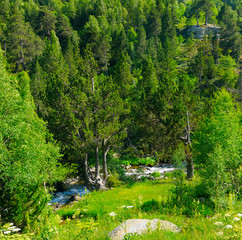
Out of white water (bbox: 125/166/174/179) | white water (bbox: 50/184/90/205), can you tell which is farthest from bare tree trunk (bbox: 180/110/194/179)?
white water (bbox: 50/184/90/205)

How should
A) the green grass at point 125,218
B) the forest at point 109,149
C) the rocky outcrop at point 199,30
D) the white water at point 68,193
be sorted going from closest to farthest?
the green grass at point 125,218
the forest at point 109,149
the white water at point 68,193
the rocky outcrop at point 199,30

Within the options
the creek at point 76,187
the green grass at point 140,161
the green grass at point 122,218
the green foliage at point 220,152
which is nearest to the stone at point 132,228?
the green grass at point 122,218

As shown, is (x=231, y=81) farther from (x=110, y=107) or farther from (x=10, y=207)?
(x=10, y=207)

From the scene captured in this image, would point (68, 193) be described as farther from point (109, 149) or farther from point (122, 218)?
point (122, 218)

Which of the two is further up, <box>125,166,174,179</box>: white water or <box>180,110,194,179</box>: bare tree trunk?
<box>180,110,194,179</box>: bare tree trunk

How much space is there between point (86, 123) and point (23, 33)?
4884 centimetres

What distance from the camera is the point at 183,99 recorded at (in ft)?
76.3

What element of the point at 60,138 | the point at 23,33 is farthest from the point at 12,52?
the point at 60,138

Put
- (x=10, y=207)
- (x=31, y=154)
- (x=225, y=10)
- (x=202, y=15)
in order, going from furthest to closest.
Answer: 1. (x=202, y=15)
2. (x=225, y=10)
3. (x=31, y=154)
4. (x=10, y=207)

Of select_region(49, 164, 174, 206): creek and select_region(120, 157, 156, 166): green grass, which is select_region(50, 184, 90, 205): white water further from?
select_region(120, 157, 156, 166): green grass

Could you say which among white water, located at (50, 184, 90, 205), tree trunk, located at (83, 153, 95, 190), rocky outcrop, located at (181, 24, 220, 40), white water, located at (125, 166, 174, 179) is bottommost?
white water, located at (125, 166, 174, 179)

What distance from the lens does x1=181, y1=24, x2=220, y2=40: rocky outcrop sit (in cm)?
9012

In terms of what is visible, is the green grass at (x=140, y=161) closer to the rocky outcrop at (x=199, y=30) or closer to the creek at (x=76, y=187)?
the creek at (x=76, y=187)

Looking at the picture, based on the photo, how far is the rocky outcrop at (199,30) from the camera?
296 feet
